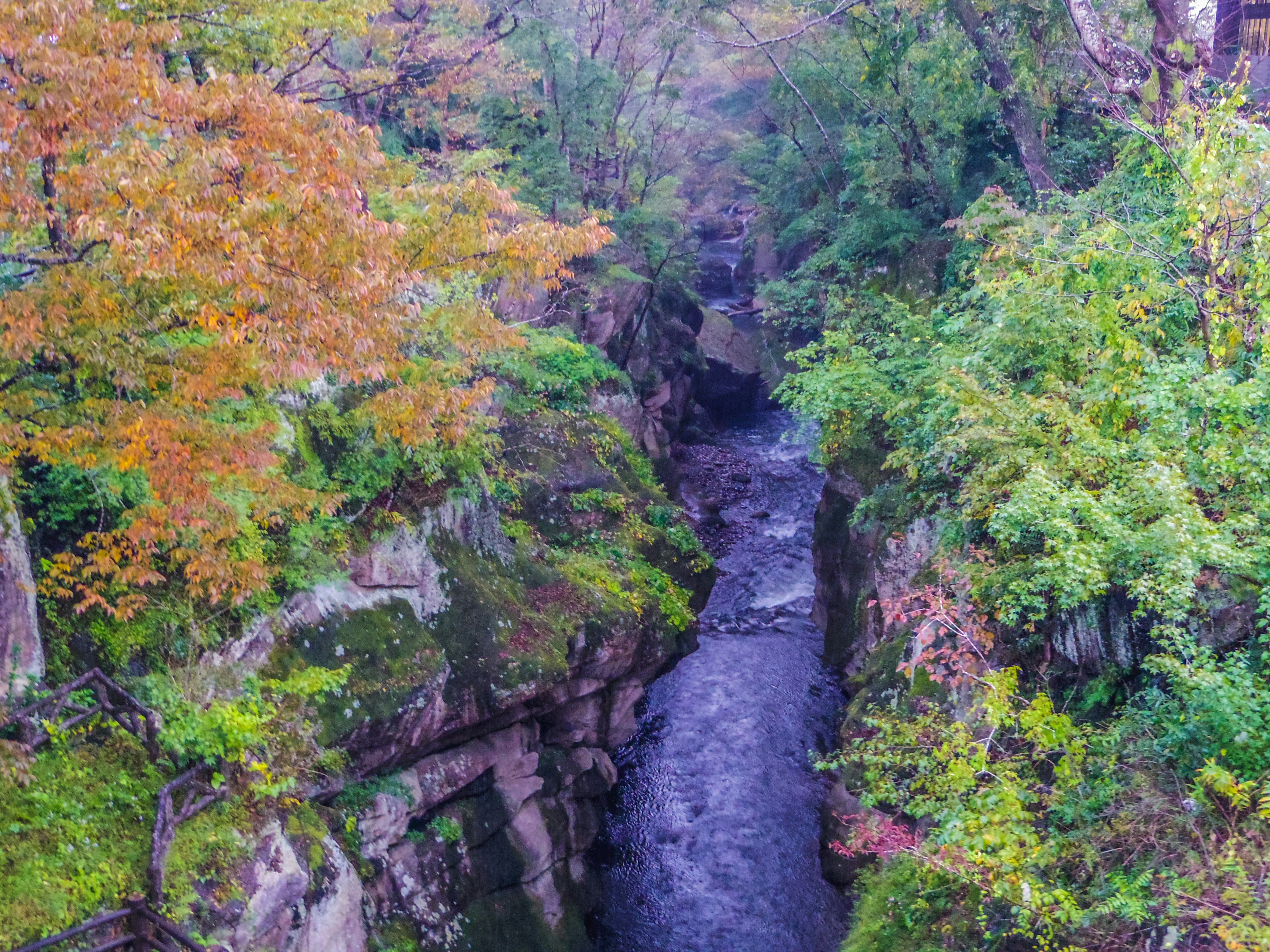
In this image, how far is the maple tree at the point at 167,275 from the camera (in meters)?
6.02

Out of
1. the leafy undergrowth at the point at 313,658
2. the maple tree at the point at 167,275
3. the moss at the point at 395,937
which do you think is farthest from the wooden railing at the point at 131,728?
the moss at the point at 395,937

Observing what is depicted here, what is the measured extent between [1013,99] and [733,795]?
15.3 meters

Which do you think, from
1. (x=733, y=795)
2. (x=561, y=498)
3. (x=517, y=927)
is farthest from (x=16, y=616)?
(x=733, y=795)

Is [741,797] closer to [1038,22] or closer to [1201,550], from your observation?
[1201,550]

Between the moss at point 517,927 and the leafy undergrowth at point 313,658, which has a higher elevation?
the leafy undergrowth at point 313,658

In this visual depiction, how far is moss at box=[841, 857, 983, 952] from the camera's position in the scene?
313 inches

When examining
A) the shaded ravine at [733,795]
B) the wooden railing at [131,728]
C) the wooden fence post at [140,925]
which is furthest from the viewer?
the shaded ravine at [733,795]

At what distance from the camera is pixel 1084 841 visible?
23.1ft

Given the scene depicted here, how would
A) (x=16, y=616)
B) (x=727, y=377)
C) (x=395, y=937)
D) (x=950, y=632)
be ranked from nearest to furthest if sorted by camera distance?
(x=16, y=616)
(x=395, y=937)
(x=950, y=632)
(x=727, y=377)

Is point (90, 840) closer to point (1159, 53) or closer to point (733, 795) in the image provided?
point (733, 795)

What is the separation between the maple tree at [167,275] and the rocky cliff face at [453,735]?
199 cm

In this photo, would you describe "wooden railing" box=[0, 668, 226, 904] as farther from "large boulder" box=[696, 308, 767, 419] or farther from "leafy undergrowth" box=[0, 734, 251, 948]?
"large boulder" box=[696, 308, 767, 419]

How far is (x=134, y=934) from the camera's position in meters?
6.70

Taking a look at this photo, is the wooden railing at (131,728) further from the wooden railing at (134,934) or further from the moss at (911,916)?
the moss at (911,916)
